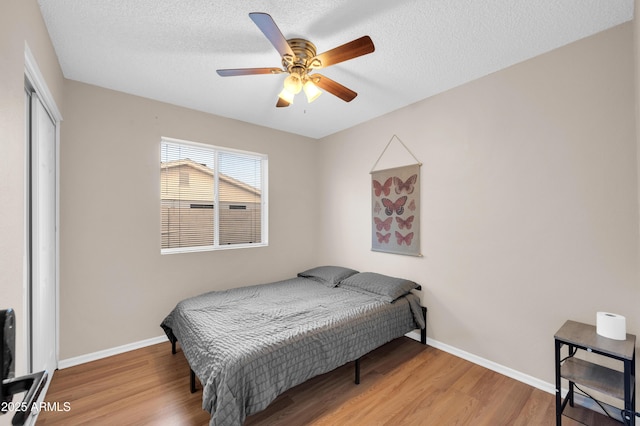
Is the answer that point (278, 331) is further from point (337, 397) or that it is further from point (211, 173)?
point (211, 173)

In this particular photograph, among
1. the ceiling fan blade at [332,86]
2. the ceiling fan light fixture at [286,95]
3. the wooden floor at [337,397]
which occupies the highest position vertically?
the ceiling fan blade at [332,86]

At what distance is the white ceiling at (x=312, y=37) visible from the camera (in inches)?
66.6

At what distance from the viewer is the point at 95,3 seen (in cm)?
166

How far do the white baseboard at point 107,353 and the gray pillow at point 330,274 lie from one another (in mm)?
1860

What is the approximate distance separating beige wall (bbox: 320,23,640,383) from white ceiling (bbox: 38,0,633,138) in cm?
31

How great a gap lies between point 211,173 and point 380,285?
2.46 metres

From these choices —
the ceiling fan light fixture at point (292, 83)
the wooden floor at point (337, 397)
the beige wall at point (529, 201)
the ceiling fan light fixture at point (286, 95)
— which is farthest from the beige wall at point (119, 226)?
the beige wall at point (529, 201)

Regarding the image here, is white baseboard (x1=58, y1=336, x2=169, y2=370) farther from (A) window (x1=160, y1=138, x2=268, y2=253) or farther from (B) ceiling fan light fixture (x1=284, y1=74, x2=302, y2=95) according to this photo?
(B) ceiling fan light fixture (x1=284, y1=74, x2=302, y2=95)

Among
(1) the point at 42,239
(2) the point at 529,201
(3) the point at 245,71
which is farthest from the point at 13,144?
(2) the point at 529,201

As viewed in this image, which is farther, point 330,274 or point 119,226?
point 330,274

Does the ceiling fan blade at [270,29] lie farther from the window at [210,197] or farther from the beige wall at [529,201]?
the window at [210,197]

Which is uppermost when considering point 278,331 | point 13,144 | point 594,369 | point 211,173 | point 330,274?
point 211,173

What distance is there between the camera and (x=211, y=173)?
341 cm

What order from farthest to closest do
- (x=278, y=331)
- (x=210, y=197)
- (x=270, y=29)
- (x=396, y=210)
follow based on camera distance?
1. (x=210, y=197)
2. (x=396, y=210)
3. (x=278, y=331)
4. (x=270, y=29)
